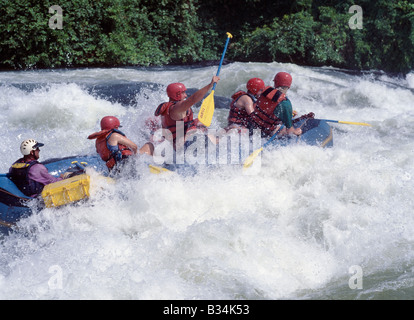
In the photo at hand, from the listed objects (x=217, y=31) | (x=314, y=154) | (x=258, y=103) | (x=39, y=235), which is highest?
(x=217, y=31)

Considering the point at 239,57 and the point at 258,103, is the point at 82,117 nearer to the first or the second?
the point at 258,103

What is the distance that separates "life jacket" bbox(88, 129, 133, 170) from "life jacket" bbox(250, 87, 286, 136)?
173 cm

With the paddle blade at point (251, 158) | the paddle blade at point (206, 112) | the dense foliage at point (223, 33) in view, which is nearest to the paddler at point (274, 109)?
the paddle blade at point (251, 158)

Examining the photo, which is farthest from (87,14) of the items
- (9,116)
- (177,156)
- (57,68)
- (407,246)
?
A: (407,246)

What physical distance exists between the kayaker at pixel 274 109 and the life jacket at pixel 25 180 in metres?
2.63

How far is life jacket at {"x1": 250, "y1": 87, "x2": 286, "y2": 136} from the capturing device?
541 centimetres

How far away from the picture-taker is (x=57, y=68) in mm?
12398

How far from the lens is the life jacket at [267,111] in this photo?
5.41m

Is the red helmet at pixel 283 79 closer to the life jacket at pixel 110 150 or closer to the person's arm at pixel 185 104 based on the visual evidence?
the person's arm at pixel 185 104

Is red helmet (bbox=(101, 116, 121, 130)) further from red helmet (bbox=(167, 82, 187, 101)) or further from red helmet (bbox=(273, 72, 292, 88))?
red helmet (bbox=(273, 72, 292, 88))

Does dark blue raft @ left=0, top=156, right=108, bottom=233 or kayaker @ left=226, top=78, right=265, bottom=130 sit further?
kayaker @ left=226, top=78, right=265, bottom=130

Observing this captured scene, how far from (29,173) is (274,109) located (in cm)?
286

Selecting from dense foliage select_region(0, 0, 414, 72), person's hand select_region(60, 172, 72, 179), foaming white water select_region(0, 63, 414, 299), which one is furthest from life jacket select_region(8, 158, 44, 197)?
dense foliage select_region(0, 0, 414, 72)
